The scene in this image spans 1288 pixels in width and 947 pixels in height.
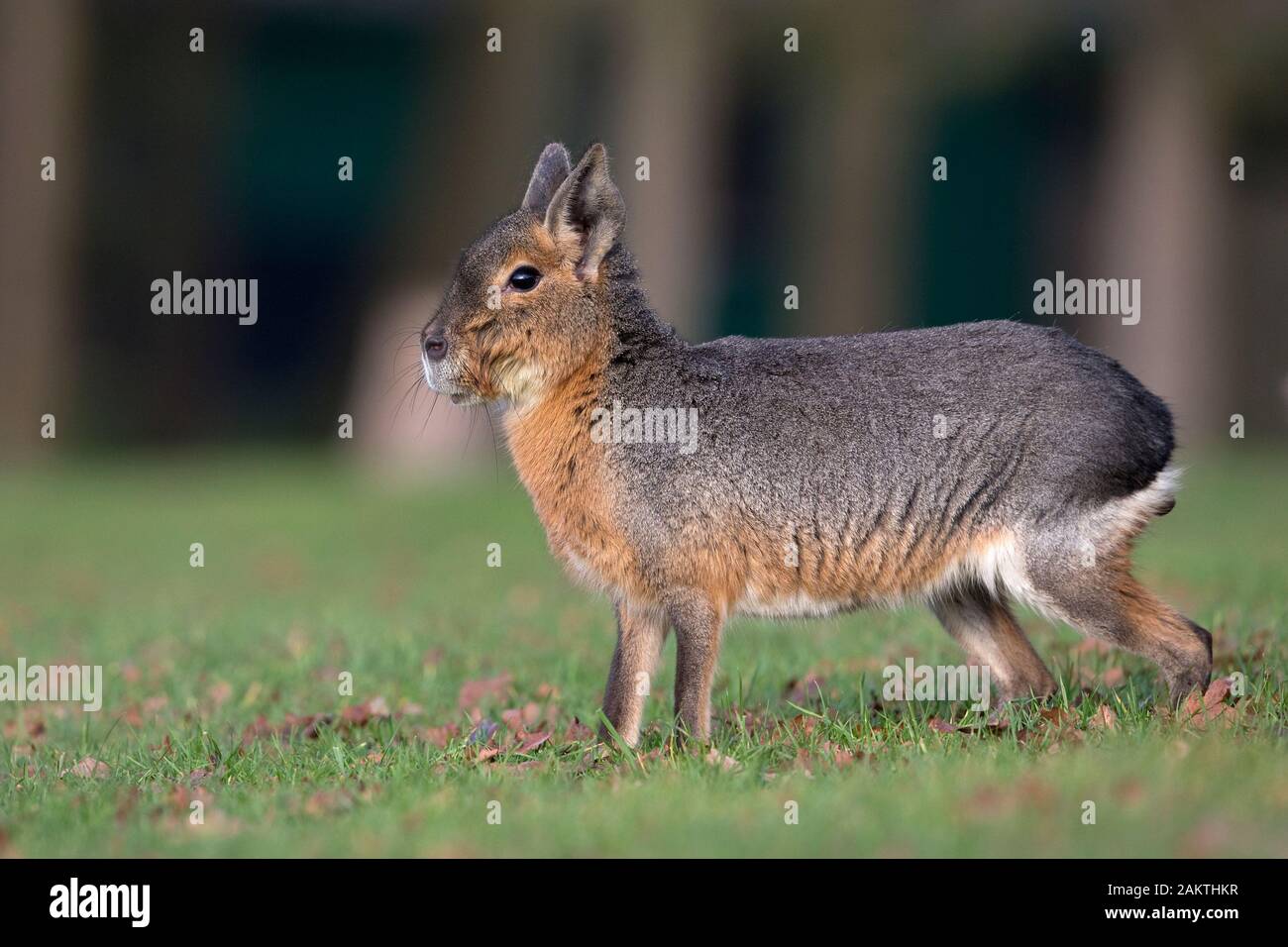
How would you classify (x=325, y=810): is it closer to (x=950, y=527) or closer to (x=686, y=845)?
(x=686, y=845)

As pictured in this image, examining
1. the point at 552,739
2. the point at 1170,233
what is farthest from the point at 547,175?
the point at 1170,233

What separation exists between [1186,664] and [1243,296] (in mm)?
21826

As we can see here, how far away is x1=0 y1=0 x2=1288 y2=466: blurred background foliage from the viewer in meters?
21.6

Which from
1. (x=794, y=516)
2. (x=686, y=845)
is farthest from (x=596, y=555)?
(x=686, y=845)

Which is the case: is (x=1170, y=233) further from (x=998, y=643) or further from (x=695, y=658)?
(x=695, y=658)

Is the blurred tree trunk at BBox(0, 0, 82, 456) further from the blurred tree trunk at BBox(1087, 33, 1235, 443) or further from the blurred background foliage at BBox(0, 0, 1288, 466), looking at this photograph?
the blurred tree trunk at BBox(1087, 33, 1235, 443)

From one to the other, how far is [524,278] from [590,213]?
1.29 ft

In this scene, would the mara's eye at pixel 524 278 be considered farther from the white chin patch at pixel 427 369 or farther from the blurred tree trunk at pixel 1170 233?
the blurred tree trunk at pixel 1170 233

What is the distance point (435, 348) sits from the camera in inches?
281

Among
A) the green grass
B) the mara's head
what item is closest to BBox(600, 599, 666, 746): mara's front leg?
the green grass

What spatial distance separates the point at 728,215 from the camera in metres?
27.2

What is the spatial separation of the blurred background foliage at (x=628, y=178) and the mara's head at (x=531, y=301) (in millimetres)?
12805

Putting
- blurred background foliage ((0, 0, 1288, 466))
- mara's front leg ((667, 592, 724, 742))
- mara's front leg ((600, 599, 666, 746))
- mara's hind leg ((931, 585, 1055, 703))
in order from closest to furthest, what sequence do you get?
mara's front leg ((667, 592, 724, 742)) → mara's front leg ((600, 599, 666, 746)) → mara's hind leg ((931, 585, 1055, 703)) → blurred background foliage ((0, 0, 1288, 466))

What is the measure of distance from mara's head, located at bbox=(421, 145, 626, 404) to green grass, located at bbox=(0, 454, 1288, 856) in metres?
1.12
